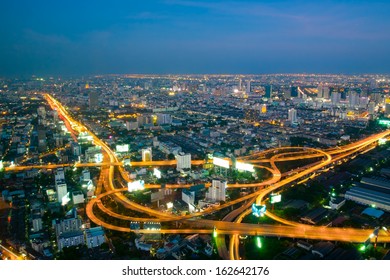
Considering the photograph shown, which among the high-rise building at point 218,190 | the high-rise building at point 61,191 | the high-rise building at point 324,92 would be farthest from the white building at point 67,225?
the high-rise building at point 324,92

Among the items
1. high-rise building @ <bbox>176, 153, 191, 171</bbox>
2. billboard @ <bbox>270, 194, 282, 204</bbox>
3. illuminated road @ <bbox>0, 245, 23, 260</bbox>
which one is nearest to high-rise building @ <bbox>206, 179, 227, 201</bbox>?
billboard @ <bbox>270, 194, 282, 204</bbox>

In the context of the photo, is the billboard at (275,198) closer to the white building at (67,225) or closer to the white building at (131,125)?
the white building at (67,225)

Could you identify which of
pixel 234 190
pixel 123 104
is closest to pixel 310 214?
pixel 234 190

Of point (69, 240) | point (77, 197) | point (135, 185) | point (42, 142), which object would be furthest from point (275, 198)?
point (42, 142)

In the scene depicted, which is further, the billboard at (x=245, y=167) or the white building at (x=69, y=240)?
the billboard at (x=245, y=167)

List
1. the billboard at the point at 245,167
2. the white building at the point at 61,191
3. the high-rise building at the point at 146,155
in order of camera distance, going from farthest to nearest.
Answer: the high-rise building at the point at 146,155, the billboard at the point at 245,167, the white building at the point at 61,191

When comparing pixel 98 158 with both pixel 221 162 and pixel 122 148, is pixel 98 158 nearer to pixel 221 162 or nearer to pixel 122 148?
pixel 122 148

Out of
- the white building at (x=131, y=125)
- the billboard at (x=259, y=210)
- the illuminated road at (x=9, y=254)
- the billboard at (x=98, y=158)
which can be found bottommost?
the illuminated road at (x=9, y=254)

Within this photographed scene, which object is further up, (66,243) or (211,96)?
(211,96)

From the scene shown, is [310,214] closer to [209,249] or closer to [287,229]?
[287,229]
